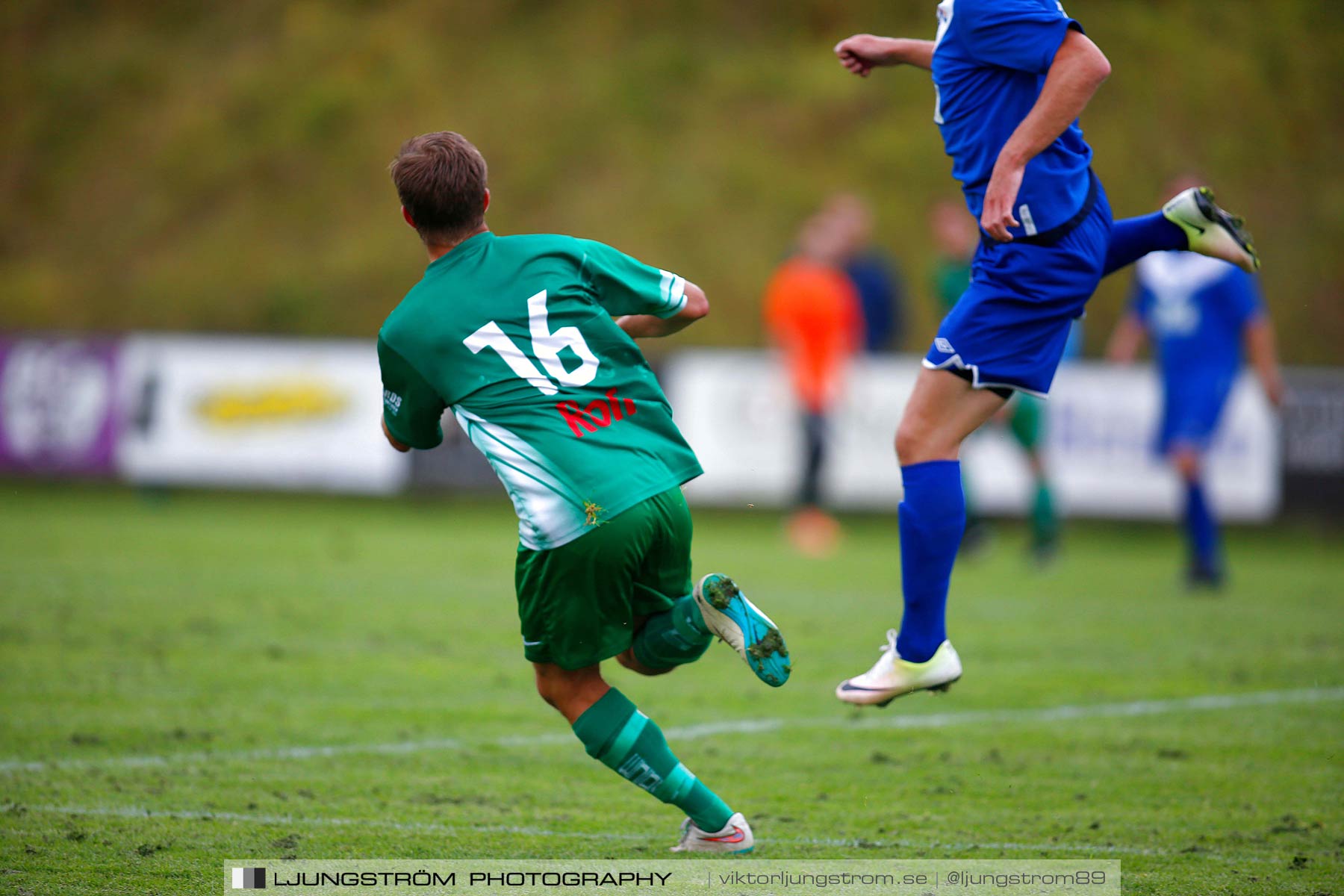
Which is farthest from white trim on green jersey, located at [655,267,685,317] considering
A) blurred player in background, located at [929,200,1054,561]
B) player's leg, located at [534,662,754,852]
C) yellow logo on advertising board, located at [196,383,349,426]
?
yellow logo on advertising board, located at [196,383,349,426]

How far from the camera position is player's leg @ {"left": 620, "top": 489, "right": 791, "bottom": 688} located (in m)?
3.65

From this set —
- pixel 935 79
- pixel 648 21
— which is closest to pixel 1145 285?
pixel 935 79

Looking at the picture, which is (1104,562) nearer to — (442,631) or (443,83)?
(442,631)

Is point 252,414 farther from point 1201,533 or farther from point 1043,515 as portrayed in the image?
point 1201,533

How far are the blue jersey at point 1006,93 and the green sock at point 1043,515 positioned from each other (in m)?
6.90

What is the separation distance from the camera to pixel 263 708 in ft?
18.3

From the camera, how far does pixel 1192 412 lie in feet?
31.7

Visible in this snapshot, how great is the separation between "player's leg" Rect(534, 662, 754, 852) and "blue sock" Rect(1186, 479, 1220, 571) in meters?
6.48

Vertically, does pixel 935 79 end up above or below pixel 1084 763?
above

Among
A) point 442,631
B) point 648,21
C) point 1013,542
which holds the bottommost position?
point 1013,542

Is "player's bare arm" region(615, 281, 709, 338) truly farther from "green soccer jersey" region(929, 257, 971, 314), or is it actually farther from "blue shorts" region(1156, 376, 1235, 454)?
"green soccer jersey" region(929, 257, 971, 314)

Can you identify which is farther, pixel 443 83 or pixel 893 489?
pixel 443 83

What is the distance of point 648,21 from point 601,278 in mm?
19581

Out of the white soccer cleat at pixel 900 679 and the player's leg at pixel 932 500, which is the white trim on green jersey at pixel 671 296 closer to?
the player's leg at pixel 932 500
